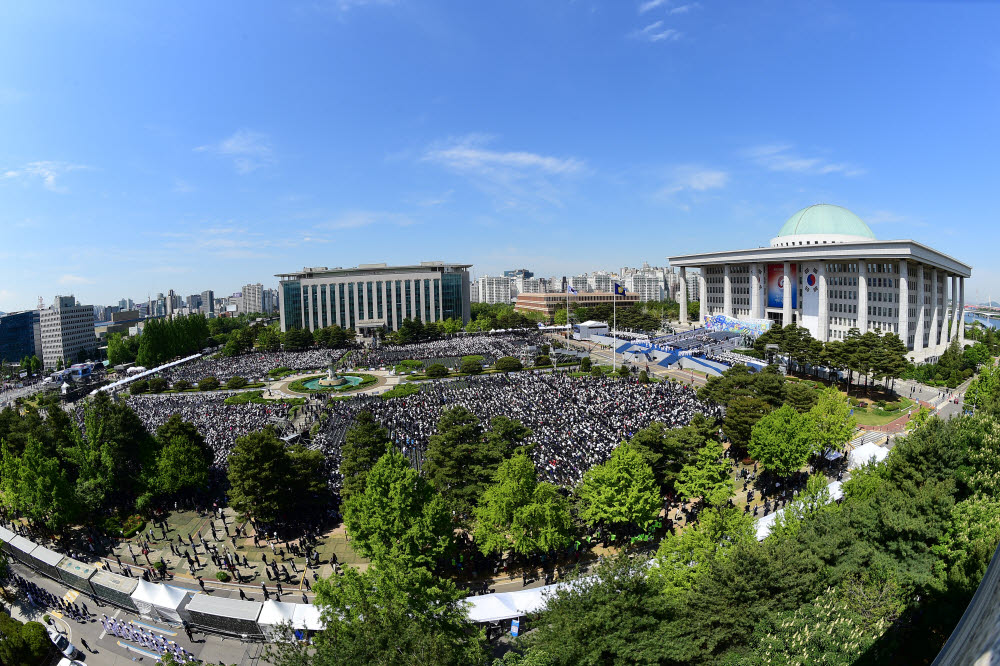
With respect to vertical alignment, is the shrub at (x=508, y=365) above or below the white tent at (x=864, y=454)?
above

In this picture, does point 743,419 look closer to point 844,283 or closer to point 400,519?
point 400,519

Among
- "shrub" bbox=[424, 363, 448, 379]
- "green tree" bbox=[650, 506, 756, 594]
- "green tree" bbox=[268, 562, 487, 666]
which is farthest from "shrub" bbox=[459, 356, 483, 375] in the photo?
"green tree" bbox=[650, 506, 756, 594]

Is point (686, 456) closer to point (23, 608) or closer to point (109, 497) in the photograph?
point (23, 608)

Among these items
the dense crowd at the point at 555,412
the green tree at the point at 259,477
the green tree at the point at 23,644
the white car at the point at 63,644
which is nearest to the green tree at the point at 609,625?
the dense crowd at the point at 555,412

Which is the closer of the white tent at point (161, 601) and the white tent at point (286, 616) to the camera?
the white tent at point (286, 616)

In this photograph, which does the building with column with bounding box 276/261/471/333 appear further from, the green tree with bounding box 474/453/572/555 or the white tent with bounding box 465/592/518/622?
the white tent with bounding box 465/592/518/622

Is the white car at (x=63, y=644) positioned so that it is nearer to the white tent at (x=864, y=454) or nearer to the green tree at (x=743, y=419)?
the green tree at (x=743, y=419)

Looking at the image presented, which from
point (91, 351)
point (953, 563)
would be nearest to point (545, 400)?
point (953, 563)
